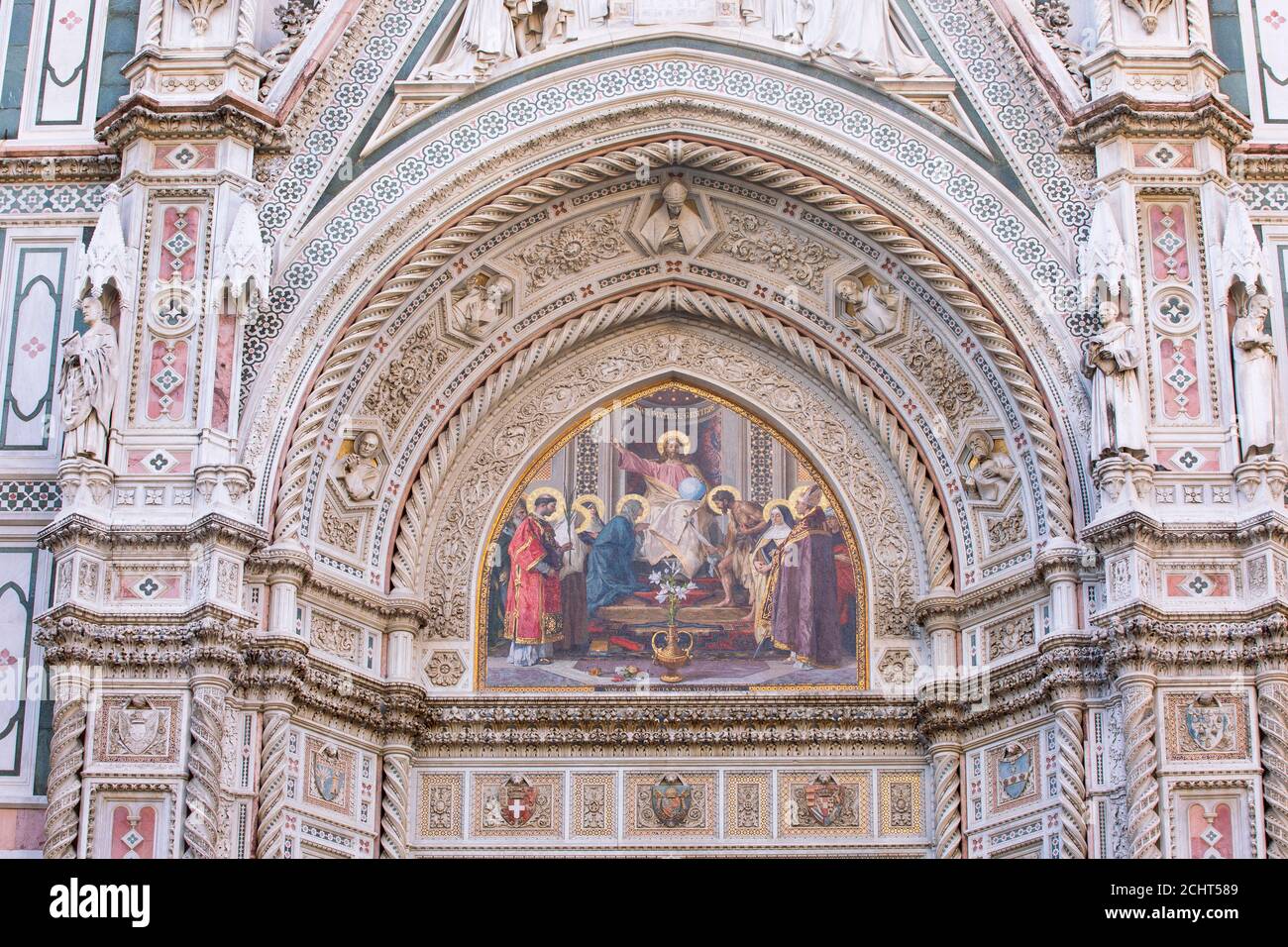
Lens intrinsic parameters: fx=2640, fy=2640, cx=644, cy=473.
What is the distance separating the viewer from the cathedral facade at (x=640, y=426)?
1938cm

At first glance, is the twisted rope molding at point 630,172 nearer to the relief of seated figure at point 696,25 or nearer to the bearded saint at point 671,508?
the relief of seated figure at point 696,25

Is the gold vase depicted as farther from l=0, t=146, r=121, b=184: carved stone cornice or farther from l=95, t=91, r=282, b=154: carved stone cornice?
l=0, t=146, r=121, b=184: carved stone cornice

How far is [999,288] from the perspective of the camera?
20734 millimetres

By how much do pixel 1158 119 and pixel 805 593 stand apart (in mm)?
4676

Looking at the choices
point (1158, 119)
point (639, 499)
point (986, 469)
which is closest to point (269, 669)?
point (639, 499)

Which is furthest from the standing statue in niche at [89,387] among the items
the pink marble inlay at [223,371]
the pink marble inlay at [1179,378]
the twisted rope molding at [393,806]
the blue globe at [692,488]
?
the pink marble inlay at [1179,378]

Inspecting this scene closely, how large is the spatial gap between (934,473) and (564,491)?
3027 millimetres

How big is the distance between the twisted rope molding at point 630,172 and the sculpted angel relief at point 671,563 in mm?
1875

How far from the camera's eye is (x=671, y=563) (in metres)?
21.4

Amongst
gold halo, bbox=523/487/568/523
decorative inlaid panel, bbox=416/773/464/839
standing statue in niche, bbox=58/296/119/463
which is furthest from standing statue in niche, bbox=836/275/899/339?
standing statue in niche, bbox=58/296/119/463

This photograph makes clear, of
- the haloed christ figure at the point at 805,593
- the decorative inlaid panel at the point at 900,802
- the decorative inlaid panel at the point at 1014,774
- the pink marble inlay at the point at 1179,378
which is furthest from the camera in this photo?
the haloed christ figure at the point at 805,593

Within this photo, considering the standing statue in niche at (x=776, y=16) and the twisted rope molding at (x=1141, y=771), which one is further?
the standing statue in niche at (x=776, y=16)
